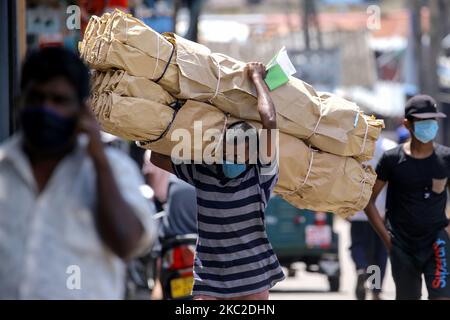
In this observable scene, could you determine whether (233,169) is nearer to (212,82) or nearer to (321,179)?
(212,82)

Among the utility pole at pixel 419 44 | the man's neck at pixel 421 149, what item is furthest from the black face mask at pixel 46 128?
the utility pole at pixel 419 44

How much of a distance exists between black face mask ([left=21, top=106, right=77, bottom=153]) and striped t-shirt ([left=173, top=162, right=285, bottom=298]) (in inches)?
108

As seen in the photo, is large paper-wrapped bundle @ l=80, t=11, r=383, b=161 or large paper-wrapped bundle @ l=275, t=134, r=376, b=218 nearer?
large paper-wrapped bundle @ l=80, t=11, r=383, b=161

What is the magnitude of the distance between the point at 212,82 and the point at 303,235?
7198 mm

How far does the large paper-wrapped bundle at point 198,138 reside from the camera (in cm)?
621

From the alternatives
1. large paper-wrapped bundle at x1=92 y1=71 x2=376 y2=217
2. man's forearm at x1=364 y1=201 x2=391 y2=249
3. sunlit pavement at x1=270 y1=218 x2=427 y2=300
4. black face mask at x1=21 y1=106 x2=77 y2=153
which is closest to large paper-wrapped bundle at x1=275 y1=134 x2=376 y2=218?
large paper-wrapped bundle at x1=92 y1=71 x2=376 y2=217

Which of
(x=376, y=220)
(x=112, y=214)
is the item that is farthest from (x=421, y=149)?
(x=112, y=214)

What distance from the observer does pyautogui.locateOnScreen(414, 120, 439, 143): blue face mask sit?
776 cm

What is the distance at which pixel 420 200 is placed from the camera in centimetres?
789

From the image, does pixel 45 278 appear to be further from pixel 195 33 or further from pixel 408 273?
pixel 195 33

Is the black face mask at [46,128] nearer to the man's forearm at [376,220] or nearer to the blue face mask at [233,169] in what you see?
the blue face mask at [233,169]

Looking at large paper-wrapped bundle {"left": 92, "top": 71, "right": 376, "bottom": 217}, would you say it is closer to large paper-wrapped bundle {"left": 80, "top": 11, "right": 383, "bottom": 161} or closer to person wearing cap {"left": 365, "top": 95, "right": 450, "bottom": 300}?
large paper-wrapped bundle {"left": 80, "top": 11, "right": 383, "bottom": 161}

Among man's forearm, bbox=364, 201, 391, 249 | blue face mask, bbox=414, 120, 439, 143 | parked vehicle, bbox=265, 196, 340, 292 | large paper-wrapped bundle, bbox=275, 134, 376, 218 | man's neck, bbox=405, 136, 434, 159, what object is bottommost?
parked vehicle, bbox=265, 196, 340, 292

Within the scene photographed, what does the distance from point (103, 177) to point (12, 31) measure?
18.1 feet
